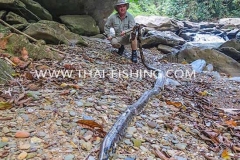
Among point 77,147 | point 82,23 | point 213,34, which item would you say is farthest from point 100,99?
point 213,34

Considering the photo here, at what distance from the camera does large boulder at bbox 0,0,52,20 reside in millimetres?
5665

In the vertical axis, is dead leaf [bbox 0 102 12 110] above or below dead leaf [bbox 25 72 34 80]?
below

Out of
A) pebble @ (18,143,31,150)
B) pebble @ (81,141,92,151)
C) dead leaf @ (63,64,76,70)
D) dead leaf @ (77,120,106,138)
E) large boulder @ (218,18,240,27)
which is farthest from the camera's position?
large boulder @ (218,18,240,27)

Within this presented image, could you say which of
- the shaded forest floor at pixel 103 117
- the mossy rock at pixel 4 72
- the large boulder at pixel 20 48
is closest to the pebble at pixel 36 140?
the shaded forest floor at pixel 103 117

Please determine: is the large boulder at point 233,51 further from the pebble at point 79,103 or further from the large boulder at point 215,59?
the pebble at point 79,103

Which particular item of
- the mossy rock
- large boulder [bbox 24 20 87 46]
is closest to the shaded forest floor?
the mossy rock

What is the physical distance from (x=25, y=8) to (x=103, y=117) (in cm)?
448

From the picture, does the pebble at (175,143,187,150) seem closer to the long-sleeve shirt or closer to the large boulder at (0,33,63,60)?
the large boulder at (0,33,63,60)

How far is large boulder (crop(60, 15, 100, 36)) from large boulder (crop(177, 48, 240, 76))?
2.72m

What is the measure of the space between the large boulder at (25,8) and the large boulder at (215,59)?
4.02 m

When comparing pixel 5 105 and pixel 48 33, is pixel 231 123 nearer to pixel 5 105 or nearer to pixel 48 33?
pixel 5 105

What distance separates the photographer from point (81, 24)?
7.71 m

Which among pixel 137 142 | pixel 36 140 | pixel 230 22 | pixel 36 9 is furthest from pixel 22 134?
pixel 230 22

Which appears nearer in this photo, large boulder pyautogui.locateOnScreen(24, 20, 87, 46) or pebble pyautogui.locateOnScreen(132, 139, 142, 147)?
pebble pyautogui.locateOnScreen(132, 139, 142, 147)
